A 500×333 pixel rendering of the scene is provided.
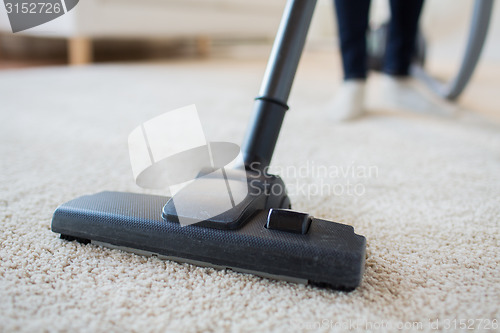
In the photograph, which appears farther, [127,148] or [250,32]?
[250,32]

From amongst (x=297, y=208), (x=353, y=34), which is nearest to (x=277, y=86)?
(x=297, y=208)

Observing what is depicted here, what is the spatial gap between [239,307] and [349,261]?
11cm

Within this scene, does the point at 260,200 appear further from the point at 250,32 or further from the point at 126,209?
the point at 250,32

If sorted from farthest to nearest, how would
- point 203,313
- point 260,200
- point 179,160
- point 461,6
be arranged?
1. point 461,6
2. point 179,160
3. point 260,200
4. point 203,313

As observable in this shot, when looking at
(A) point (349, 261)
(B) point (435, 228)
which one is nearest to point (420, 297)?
(A) point (349, 261)

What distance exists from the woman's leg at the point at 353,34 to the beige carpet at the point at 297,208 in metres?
0.16

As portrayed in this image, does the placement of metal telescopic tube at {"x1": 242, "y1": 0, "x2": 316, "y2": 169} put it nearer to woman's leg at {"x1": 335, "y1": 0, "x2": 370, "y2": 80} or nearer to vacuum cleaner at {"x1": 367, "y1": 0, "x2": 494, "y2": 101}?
woman's leg at {"x1": 335, "y1": 0, "x2": 370, "y2": 80}

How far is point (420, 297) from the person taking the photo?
41 cm

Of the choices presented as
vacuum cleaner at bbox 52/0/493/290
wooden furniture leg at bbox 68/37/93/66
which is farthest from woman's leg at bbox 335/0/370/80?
wooden furniture leg at bbox 68/37/93/66

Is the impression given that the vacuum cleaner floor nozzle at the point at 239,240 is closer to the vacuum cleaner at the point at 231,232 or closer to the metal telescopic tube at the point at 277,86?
the vacuum cleaner at the point at 231,232

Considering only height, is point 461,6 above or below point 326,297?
above

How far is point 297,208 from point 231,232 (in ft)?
0.73

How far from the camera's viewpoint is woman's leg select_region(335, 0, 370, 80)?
1.16 m

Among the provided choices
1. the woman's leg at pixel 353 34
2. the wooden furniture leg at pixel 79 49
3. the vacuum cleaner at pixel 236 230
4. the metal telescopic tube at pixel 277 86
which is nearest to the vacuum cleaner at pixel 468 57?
the woman's leg at pixel 353 34
